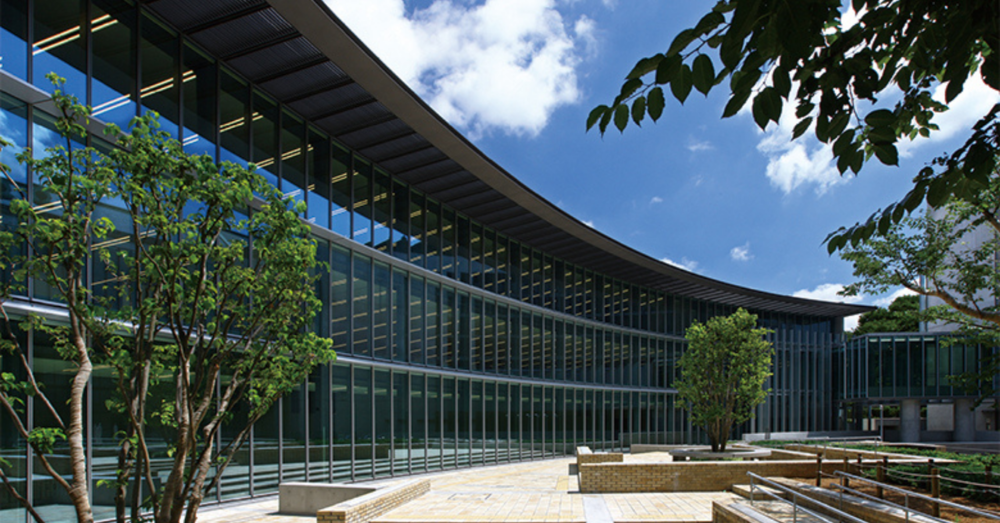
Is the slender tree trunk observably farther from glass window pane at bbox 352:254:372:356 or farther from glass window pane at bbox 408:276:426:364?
glass window pane at bbox 408:276:426:364

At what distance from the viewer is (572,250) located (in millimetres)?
33719

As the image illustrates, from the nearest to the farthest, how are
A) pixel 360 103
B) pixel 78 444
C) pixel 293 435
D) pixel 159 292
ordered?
pixel 78 444 < pixel 159 292 < pixel 293 435 < pixel 360 103

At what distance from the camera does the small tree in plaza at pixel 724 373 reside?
92.7 ft

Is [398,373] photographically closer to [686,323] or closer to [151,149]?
[151,149]

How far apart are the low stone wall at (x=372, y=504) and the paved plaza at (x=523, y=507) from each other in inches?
6.8

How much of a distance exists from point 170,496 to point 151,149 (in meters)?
3.45

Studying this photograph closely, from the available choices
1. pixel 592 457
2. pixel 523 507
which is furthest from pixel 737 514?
pixel 592 457

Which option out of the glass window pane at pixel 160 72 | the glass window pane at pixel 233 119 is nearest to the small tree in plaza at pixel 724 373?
the glass window pane at pixel 233 119

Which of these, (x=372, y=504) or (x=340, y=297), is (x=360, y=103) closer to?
(x=340, y=297)

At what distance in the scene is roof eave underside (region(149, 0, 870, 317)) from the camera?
14.7 meters

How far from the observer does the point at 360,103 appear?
733 inches

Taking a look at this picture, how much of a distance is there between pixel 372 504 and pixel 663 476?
331 inches

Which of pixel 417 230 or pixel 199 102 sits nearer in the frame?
pixel 199 102

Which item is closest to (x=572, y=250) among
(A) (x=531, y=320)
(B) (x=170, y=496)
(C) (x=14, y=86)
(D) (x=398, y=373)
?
(A) (x=531, y=320)
